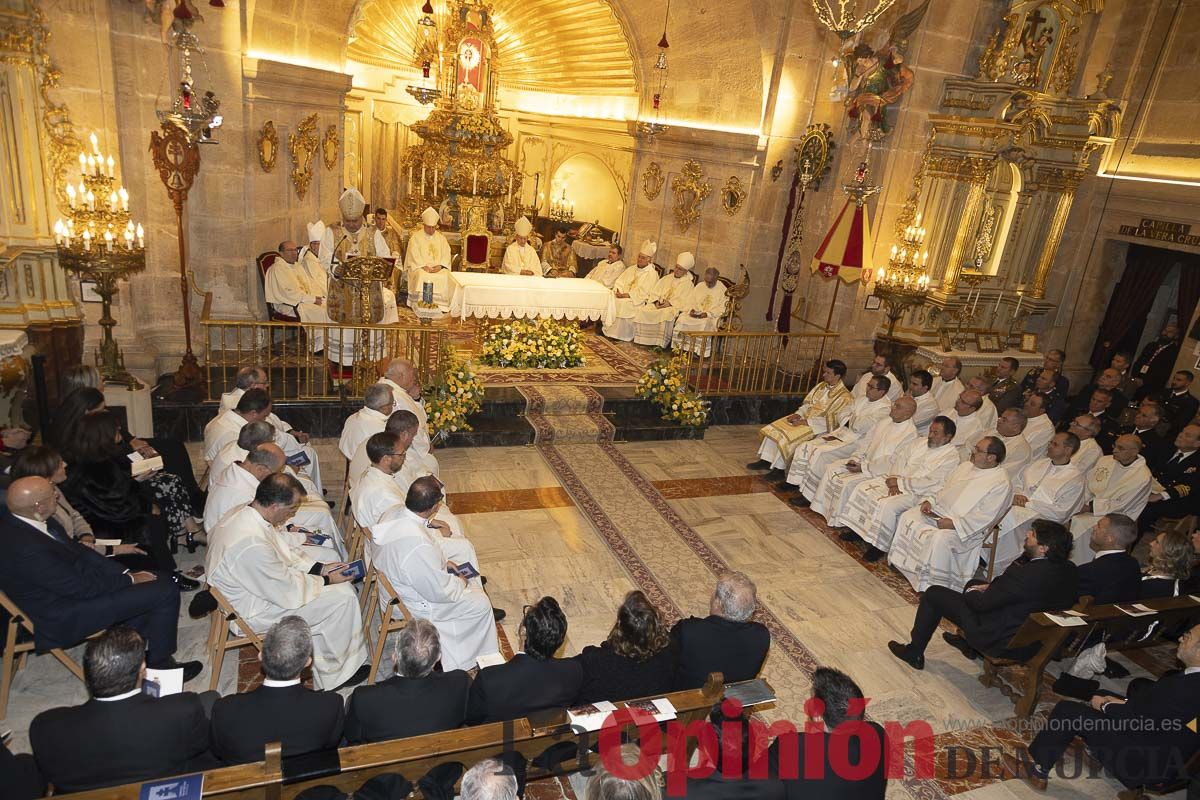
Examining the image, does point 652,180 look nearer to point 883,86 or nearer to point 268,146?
point 883,86

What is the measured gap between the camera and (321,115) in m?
10.3

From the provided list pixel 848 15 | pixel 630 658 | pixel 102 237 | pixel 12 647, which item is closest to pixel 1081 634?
pixel 630 658

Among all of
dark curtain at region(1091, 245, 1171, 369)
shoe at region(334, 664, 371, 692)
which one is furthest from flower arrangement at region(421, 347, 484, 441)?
dark curtain at region(1091, 245, 1171, 369)

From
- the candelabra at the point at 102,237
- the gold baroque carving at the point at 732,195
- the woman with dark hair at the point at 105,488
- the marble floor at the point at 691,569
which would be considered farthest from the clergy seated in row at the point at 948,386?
the candelabra at the point at 102,237

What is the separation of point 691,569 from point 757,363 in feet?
14.0

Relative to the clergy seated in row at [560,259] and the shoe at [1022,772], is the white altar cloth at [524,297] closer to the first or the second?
the clergy seated in row at [560,259]

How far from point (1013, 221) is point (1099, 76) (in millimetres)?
2277

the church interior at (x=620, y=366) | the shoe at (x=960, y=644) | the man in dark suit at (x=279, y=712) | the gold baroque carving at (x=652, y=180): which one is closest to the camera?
the man in dark suit at (x=279, y=712)

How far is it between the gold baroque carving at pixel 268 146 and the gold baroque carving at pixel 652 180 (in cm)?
645

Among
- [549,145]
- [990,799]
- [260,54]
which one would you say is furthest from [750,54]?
[990,799]

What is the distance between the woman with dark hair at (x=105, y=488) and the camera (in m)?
4.98

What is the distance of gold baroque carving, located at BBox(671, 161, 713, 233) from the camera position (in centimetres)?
1288

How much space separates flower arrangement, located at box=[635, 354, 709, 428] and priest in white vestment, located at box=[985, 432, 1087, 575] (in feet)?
12.2

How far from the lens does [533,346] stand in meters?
10.3
